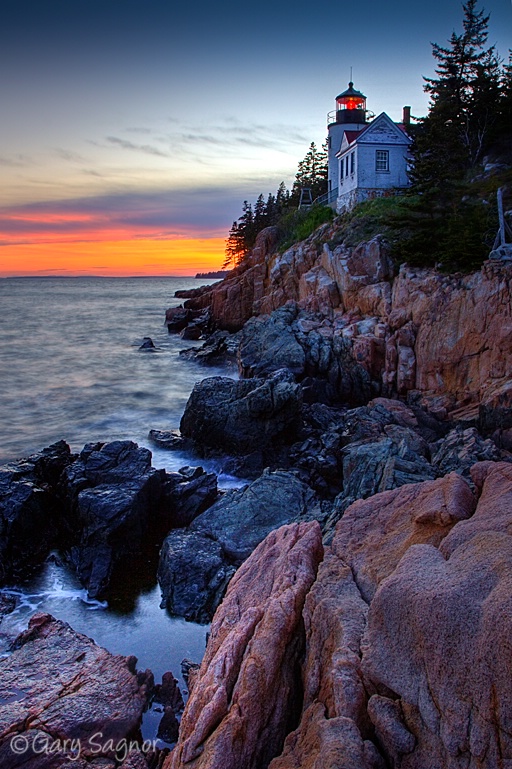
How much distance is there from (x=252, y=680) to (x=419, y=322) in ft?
55.8

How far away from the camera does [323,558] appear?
6895 millimetres

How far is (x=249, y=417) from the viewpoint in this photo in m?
16.8

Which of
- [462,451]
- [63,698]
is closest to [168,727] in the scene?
[63,698]

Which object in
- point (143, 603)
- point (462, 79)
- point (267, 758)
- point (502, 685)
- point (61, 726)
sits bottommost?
point (143, 603)

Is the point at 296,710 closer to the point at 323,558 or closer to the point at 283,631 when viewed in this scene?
the point at 283,631

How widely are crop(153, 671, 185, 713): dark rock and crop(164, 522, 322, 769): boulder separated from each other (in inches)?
59.3

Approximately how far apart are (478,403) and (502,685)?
14314 millimetres

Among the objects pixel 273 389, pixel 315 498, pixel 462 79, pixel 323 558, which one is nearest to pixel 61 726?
pixel 323 558

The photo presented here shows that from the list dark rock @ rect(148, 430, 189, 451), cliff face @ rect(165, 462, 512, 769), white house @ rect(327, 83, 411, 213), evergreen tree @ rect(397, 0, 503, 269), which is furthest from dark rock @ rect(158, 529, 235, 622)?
white house @ rect(327, 83, 411, 213)

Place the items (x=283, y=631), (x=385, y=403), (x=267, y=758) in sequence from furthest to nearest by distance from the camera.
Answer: (x=385, y=403), (x=283, y=631), (x=267, y=758)

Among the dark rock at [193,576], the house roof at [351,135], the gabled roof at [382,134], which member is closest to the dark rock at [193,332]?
the house roof at [351,135]

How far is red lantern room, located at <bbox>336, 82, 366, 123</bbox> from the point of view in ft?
131

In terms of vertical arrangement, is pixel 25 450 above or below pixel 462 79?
below

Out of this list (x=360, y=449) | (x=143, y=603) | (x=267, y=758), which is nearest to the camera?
(x=267, y=758)
